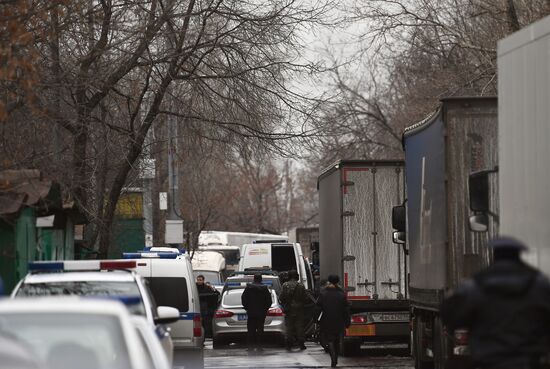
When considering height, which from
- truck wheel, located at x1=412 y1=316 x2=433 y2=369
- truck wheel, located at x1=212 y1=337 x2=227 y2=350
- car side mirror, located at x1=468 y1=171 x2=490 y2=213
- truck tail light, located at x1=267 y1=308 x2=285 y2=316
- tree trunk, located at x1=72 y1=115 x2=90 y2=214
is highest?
tree trunk, located at x1=72 y1=115 x2=90 y2=214

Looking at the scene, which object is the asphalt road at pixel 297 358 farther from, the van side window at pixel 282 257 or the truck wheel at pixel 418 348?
the van side window at pixel 282 257

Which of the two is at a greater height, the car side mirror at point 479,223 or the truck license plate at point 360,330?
the car side mirror at point 479,223

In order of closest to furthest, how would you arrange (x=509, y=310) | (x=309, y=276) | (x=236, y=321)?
(x=509, y=310)
(x=236, y=321)
(x=309, y=276)

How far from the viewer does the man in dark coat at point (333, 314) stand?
79.4 feet

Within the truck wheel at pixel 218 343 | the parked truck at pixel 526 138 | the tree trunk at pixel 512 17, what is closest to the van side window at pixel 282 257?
the truck wheel at pixel 218 343

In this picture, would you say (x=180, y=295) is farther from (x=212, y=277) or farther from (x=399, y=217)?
(x=212, y=277)

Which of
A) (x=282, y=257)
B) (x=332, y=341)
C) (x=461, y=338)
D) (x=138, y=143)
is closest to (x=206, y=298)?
(x=282, y=257)

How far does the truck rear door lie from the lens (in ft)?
86.9

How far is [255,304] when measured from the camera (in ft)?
95.5

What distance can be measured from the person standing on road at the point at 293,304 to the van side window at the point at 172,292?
7033mm

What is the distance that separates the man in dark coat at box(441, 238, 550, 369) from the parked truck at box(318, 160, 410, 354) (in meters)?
17.3

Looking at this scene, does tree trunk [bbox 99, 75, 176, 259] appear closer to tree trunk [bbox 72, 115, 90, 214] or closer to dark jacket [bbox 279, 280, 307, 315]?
tree trunk [bbox 72, 115, 90, 214]

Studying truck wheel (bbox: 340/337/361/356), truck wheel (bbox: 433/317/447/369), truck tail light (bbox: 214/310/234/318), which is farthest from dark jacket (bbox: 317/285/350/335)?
truck tail light (bbox: 214/310/234/318)

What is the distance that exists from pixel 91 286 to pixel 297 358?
13.5 metres
